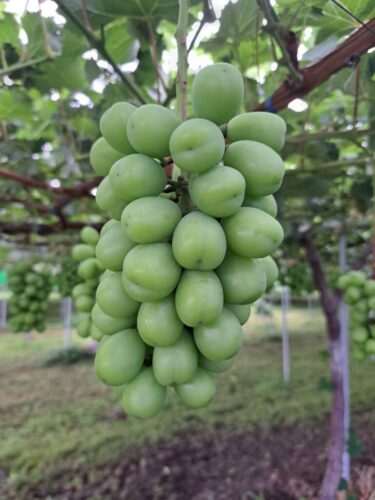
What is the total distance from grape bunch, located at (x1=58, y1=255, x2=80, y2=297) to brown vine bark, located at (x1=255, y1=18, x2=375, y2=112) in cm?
169

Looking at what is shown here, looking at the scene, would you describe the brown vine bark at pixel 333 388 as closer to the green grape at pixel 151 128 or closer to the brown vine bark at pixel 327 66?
the brown vine bark at pixel 327 66

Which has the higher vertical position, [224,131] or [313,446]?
[224,131]

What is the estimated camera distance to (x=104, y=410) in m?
4.51

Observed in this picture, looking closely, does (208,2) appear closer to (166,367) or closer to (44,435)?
(166,367)

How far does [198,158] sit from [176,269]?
0.17 meters

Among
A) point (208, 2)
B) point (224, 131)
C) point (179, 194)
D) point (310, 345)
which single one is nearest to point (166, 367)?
point (179, 194)

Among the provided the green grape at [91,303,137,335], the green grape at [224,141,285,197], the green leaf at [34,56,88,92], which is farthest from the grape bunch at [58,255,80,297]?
the green grape at [224,141,285,197]

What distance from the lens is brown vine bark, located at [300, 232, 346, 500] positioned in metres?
2.08

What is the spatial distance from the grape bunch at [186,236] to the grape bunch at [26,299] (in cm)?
168

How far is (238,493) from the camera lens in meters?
2.90

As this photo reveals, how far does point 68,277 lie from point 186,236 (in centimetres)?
194

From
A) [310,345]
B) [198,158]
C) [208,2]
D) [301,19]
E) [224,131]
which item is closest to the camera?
[198,158]

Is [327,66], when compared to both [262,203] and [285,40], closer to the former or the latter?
[285,40]

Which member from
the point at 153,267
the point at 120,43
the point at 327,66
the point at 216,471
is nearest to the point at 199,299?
the point at 153,267
